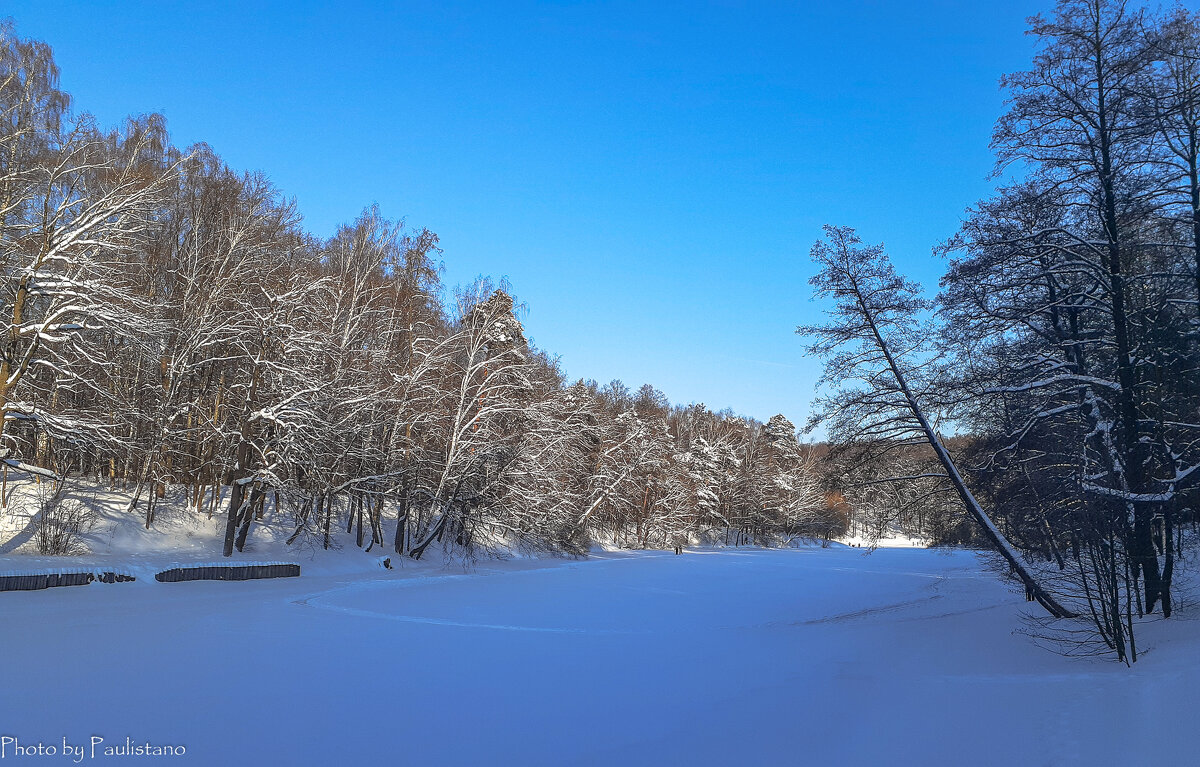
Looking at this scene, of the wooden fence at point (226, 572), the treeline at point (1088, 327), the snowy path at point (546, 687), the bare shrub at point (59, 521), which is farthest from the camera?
the bare shrub at point (59, 521)

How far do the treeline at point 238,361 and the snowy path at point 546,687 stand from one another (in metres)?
7.58

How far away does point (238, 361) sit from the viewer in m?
24.6

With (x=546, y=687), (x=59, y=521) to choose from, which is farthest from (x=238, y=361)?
(x=546, y=687)

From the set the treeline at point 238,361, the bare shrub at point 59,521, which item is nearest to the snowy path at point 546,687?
the bare shrub at point 59,521

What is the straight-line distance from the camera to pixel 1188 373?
1117 cm

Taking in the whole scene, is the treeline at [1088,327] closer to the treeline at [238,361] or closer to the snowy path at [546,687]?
the snowy path at [546,687]

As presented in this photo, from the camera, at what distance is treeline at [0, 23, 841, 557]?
17250mm

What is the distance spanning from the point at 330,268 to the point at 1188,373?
106ft

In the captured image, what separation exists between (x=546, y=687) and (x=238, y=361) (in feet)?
70.3

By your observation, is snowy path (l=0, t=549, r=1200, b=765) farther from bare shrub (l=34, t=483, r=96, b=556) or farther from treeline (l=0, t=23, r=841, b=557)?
treeline (l=0, t=23, r=841, b=557)

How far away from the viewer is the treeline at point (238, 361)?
17.2 m

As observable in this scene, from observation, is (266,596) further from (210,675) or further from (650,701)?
(650,701)

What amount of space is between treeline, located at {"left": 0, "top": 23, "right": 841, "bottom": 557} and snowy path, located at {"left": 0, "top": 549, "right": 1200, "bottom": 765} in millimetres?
7584

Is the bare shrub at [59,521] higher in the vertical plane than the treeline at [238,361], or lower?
lower
